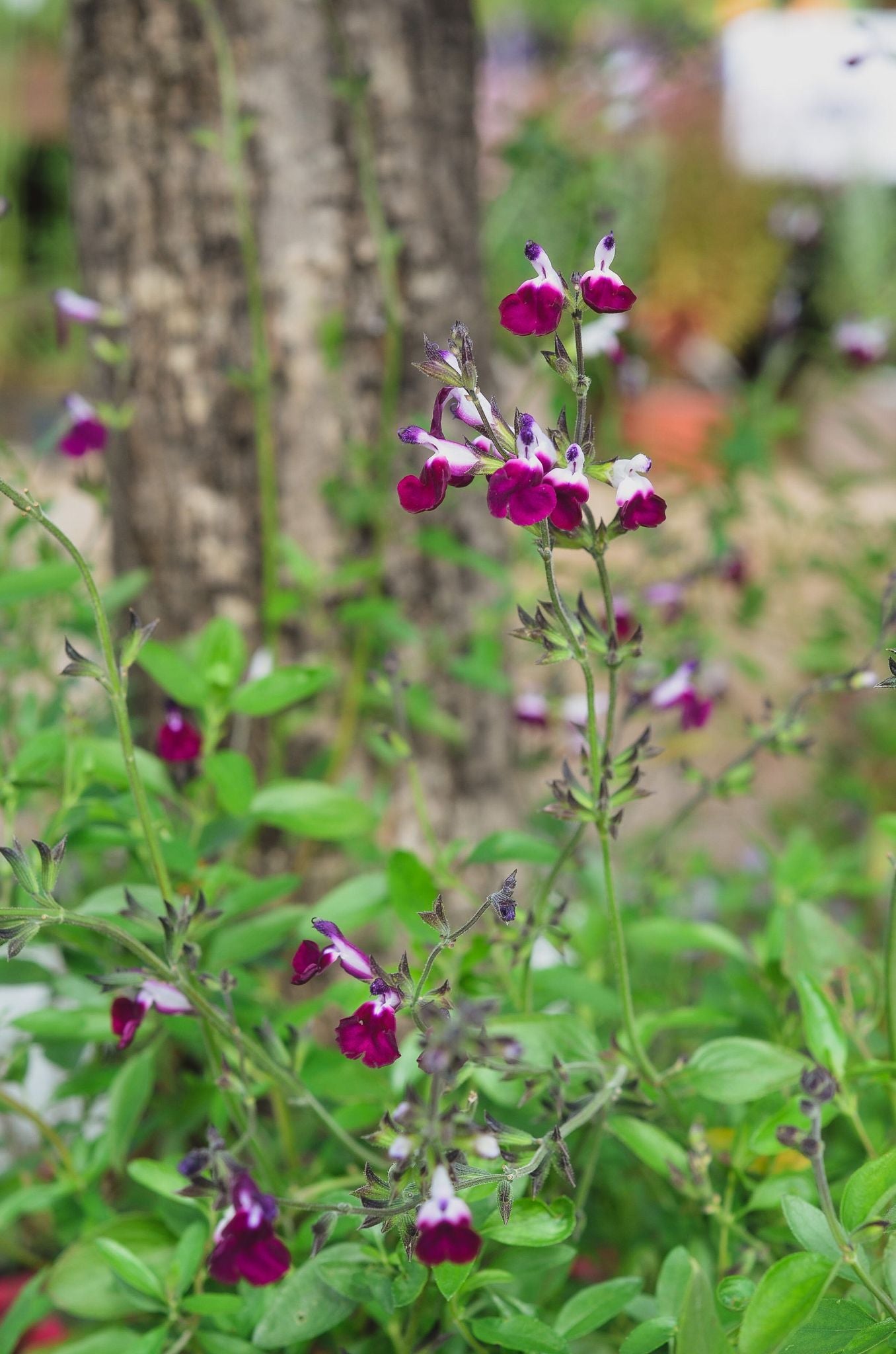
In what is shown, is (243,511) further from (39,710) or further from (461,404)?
(461,404)

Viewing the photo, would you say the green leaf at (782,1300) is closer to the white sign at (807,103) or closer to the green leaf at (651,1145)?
the green leaf at (651,1145)

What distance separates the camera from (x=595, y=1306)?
623 millimetres

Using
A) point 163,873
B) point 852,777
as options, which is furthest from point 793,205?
point 163,873

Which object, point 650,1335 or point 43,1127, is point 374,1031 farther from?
point 43,1127

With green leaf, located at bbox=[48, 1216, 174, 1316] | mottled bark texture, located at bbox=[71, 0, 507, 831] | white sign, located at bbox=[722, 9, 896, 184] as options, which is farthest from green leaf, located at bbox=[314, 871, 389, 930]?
white sign, located at bbox=[722, 9, 896, 184]

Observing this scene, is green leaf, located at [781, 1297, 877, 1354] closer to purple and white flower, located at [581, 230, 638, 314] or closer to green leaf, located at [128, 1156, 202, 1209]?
green leaf, located at [128, 1156, 202, 1209]

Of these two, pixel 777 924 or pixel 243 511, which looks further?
pixel 243 511

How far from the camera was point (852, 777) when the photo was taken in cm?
188

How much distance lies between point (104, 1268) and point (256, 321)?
2.56 feet

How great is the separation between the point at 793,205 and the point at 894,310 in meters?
0.65

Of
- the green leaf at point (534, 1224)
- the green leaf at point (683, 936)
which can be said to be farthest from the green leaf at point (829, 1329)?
the green leaf at point (683, 936)

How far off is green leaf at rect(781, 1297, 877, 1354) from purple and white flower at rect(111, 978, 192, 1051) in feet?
1.14

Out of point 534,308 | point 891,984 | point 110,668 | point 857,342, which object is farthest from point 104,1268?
point 857,342

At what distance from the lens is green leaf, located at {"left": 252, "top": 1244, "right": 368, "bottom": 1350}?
611mm
